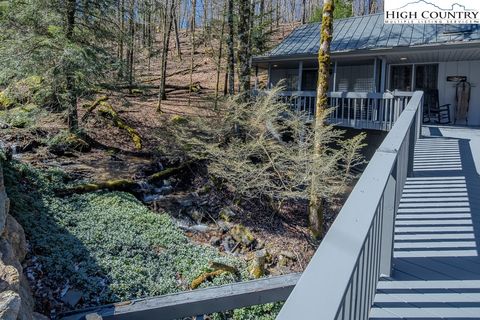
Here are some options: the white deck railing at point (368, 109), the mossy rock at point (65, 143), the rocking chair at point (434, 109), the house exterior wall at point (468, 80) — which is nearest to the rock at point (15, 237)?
the mossy rock at point (65, 143)

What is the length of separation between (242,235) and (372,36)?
31.5 feet

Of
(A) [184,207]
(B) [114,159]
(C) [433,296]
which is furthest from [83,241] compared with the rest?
(C) [433,296]

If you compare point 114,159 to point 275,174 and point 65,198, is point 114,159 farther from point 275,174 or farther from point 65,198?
point 275,174

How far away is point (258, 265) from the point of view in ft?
23.9

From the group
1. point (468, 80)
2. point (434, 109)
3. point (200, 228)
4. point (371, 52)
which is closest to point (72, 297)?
point (200, 228)

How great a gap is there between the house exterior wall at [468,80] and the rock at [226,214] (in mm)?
8873

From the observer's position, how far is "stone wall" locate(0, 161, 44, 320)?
3.08 meters

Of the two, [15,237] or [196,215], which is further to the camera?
[196,215]

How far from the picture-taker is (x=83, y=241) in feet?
21.4

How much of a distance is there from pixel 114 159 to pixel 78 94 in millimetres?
1905

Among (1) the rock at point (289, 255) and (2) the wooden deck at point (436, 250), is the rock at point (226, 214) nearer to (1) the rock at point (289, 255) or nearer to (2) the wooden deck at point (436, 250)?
(1) the rock at point (289, 255)

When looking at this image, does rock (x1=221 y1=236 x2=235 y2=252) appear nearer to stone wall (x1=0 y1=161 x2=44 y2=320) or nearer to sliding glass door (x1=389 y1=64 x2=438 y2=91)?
stone wall (x1=0 y1=161 x2=44 y2=320)

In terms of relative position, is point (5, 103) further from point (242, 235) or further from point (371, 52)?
point (371, 52)
